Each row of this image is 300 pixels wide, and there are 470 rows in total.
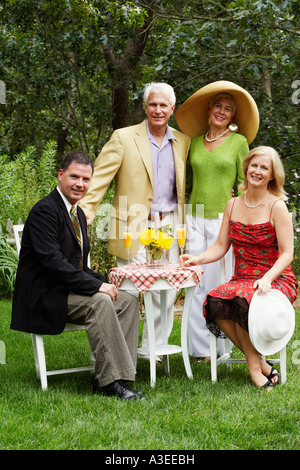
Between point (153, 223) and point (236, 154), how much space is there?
845mm

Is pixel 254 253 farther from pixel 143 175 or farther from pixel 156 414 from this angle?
pixel 156 414

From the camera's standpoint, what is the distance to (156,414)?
11.8 ft

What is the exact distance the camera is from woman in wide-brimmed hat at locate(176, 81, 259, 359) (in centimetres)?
488

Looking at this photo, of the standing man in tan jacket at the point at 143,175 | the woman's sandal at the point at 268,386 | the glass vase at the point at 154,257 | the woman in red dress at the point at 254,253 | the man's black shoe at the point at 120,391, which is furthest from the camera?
the standing man in tan jacket at the point at 143,175

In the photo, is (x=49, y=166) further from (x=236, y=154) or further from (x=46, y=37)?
(x=236, y=154)

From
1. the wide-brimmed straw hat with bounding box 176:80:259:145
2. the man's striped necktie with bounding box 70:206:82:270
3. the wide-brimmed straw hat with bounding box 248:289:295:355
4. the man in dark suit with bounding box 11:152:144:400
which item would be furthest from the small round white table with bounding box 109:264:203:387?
the wide-brimmed straw hat with bounding box 176:80:259:145

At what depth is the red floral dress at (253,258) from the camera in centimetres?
432

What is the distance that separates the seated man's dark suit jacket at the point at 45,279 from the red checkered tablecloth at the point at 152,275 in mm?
225

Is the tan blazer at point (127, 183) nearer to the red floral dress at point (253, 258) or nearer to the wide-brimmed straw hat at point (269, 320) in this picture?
the red floral dress at point (253, 258)

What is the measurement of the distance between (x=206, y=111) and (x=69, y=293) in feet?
6.57

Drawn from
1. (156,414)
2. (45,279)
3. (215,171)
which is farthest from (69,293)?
(215,171)

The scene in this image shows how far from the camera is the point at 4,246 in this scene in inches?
314

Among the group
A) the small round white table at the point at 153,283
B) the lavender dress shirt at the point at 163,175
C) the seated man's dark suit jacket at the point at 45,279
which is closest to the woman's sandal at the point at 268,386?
the small round white table at the point at 153,283
